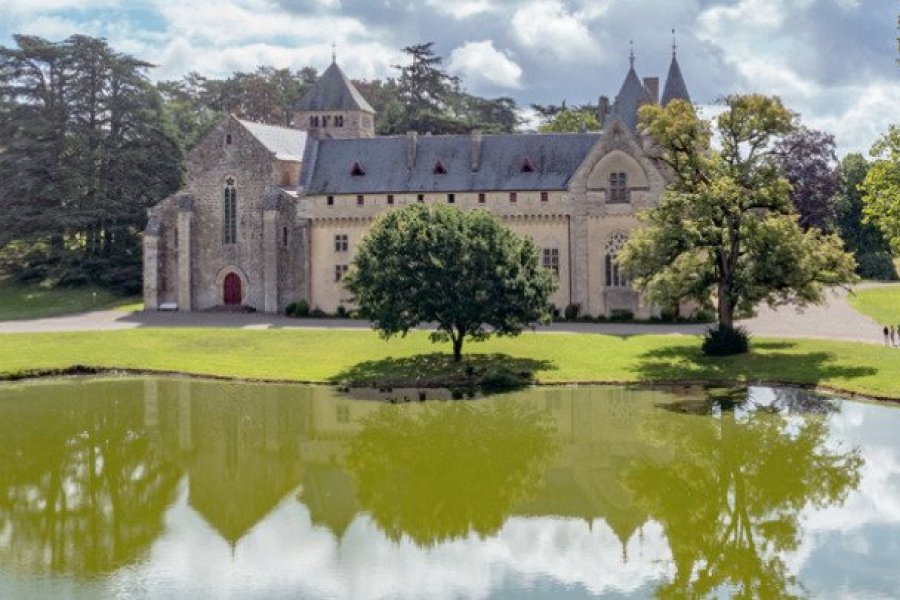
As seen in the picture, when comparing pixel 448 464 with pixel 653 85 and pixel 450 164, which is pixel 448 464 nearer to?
pixel 450 164

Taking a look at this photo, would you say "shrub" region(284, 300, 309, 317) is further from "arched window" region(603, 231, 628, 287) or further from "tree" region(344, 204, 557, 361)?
"arched window" region(603, 231, 628, 287)

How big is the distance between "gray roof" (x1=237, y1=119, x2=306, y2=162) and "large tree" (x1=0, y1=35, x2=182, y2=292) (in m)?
13.1

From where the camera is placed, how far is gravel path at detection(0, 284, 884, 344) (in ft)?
159

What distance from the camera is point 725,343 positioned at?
139ft

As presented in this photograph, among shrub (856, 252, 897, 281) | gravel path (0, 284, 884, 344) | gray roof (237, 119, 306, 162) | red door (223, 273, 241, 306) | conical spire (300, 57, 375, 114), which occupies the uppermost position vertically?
conical spire (300, 57, 375, 114)

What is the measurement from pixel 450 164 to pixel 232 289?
1486cm

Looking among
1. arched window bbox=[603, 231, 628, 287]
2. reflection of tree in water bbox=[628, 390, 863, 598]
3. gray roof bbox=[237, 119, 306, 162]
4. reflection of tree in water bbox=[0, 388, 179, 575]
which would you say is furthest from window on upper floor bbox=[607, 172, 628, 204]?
reflection of tree in water bbox=[0, 388, 179, 575]

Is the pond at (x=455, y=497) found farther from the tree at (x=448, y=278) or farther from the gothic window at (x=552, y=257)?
the gothic window at (x=552, y=257)

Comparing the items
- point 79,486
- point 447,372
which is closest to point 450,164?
point 447,372

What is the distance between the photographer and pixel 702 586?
59.5 ft

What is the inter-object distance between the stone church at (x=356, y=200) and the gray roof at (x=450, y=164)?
0.23 feet

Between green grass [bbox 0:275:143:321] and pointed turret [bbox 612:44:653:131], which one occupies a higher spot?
pointed turret [bbox 612:44:653:131]

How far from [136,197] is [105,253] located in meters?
4.67

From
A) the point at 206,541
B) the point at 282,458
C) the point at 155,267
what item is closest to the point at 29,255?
the point at 155,267
